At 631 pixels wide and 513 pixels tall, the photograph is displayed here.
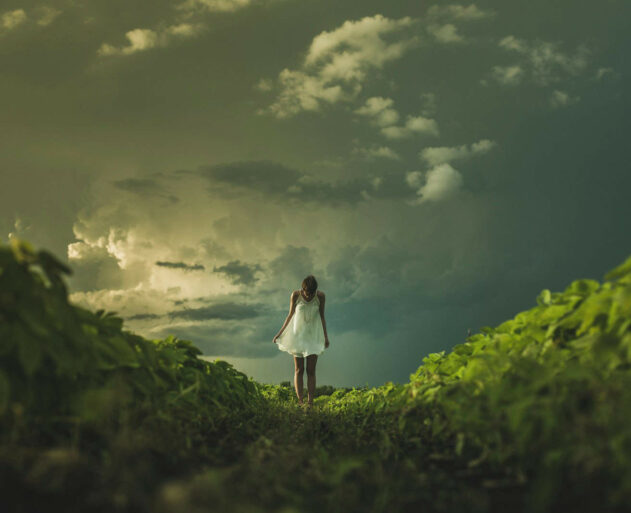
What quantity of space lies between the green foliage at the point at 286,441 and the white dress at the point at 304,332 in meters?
6.67

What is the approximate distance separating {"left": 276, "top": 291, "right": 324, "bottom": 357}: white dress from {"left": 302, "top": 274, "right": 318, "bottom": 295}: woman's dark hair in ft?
0.98

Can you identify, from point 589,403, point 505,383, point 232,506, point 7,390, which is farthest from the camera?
point 505,383

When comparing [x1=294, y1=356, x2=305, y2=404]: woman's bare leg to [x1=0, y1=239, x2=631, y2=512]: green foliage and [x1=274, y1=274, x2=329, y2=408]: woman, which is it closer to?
[x1=274, y1=274, x2=329, y2=408]: woman

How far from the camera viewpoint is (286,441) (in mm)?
4406

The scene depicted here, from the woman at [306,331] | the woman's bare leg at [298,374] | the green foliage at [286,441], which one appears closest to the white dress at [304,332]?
the woman at [306,331]

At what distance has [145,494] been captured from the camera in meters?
2.29

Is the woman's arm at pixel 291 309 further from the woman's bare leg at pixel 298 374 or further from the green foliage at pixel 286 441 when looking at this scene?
the green foliage at pixel 286 441

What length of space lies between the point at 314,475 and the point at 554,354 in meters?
1.95

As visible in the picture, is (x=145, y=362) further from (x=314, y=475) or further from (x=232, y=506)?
(x=232, y=506)

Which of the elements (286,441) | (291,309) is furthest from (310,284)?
(286,441)

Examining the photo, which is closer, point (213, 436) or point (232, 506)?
point (232, 506)

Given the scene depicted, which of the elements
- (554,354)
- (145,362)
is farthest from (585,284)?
(145,362)

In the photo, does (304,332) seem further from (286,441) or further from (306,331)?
(286,441)

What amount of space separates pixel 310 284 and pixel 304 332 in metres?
1.13
